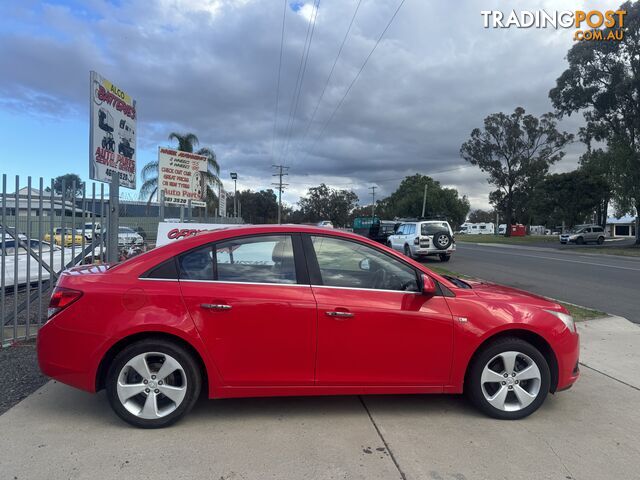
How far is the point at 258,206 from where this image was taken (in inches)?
3538

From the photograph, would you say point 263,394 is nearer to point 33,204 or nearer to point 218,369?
point 218,369

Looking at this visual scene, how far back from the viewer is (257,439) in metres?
3.37

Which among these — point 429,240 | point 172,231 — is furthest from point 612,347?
point 429,240

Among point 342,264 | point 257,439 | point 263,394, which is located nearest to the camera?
point 257,439

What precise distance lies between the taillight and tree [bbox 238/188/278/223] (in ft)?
270

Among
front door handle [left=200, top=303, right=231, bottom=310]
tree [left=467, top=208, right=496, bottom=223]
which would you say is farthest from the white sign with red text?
tree [left=467, top=208, right=496, bottom=223]

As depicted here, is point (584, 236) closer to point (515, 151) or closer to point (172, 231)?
point (515, 151)

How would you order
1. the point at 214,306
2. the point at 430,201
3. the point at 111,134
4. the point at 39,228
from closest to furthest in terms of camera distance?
the point at 214,306, the point at 39,228, the point at 111,134, the point at 430,201

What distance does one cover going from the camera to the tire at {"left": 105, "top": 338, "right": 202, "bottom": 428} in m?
3.44

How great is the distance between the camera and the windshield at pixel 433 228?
64.2 ft

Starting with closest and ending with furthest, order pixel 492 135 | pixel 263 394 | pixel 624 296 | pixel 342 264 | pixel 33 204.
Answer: pixel 263 394 → pixel 342 264 → pixel 33 204 → pixel 624 296 → pixel 492 135

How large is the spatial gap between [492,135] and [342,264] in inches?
2282

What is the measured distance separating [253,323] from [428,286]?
1386mm

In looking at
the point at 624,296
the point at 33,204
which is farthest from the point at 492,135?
the point at 33,204
